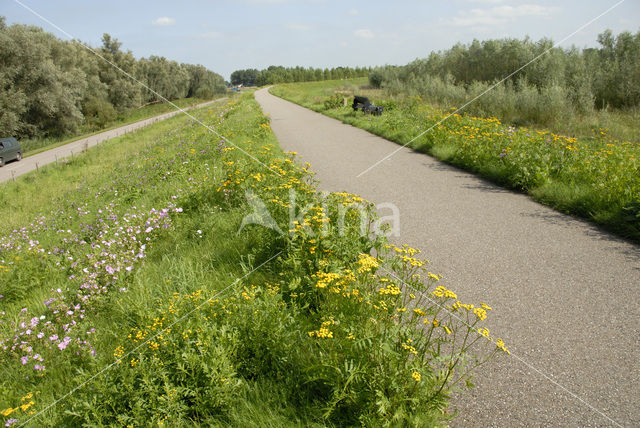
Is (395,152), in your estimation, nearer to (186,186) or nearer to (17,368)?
(186,186)

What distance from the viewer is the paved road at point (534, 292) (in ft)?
8.45

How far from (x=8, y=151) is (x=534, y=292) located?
3100cm

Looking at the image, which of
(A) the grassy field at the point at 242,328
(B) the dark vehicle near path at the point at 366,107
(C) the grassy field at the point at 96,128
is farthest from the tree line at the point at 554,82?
(C) the grassy field at the point at 96,128

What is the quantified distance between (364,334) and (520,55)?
92.4ft

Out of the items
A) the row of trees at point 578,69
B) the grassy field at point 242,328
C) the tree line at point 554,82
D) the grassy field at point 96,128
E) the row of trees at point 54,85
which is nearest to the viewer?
the grassy field at point 242,328

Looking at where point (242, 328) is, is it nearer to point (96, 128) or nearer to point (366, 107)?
point (366, 107)

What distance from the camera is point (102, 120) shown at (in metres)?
44.4

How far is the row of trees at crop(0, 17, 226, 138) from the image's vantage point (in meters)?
29.2

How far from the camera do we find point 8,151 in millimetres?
24562

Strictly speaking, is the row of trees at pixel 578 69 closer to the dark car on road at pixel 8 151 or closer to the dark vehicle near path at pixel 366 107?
the dark vehicle near path at pixel 366 107

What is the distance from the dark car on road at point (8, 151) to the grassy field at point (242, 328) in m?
23.9

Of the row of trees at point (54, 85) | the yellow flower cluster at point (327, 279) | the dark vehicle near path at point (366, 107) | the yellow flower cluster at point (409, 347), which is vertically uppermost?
the row of trees at point (54, 85)

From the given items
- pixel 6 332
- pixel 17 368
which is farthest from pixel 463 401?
pixel 6 332

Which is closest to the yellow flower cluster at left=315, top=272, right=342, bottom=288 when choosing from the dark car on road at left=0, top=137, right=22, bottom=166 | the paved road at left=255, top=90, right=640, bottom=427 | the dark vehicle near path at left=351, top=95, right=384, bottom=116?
the paved road at left=255, top=90, right=640, bottom=427
